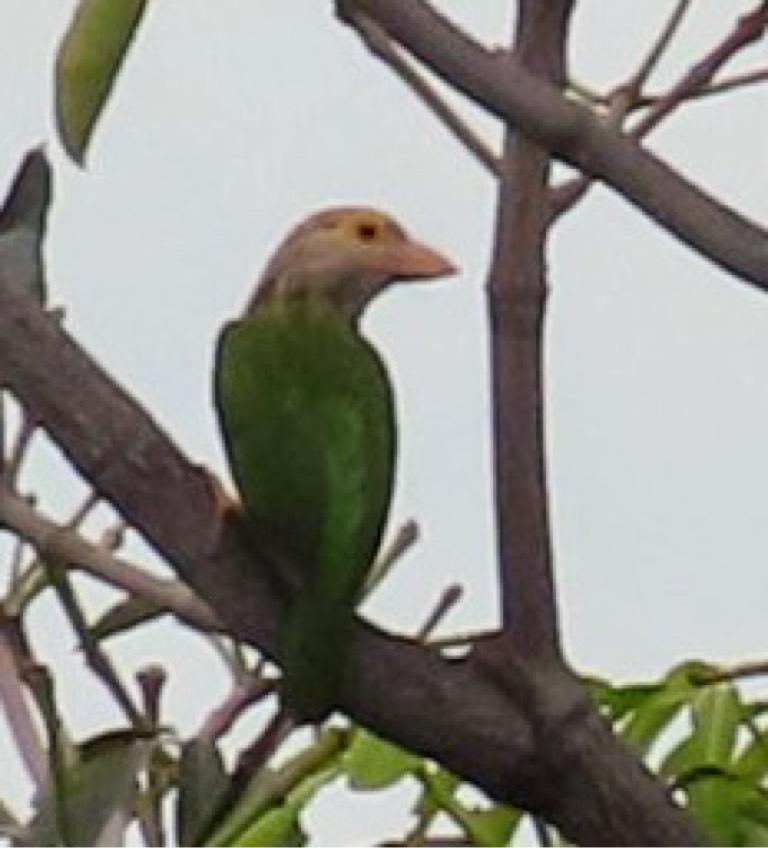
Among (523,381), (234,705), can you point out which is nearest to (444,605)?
(234,705)

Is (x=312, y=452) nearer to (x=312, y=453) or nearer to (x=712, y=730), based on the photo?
(x=312, y=453)

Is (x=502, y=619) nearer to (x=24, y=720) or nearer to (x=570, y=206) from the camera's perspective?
(x=570, y=206)

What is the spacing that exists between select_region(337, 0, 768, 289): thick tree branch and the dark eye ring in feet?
1.15

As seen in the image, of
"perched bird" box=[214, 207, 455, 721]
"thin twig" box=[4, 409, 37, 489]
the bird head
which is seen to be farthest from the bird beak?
"perched bird" box=[214, 207, 455, 721]

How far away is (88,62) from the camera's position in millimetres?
620

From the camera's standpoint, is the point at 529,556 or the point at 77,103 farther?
the point at 77,103

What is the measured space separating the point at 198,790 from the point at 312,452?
260 millimetres

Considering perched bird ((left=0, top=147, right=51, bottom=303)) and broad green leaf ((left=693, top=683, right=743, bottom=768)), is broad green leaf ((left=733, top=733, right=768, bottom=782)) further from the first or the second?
perched bird ((left=0, top=147, right=51, bottom=303))

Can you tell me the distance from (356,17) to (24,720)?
0.36 m

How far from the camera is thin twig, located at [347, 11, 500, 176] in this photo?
54 centimetres

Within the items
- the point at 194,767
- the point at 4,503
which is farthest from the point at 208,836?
the point at 4,503

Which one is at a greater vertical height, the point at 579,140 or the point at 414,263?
the point at 414,263

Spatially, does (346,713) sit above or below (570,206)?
below

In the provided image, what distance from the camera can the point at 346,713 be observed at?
49cm
